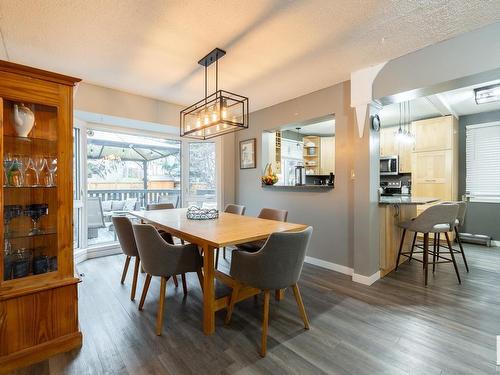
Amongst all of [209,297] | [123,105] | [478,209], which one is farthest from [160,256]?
[478,209]

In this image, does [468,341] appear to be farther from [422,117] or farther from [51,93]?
[422,117]

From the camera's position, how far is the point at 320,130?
232 inches

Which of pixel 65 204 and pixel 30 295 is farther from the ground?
pixel 65 204

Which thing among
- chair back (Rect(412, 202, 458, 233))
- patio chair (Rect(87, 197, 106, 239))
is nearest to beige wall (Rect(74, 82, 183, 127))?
patio chair (Rect(87, 197, 106, 239))

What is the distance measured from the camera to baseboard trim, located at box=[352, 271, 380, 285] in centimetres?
279

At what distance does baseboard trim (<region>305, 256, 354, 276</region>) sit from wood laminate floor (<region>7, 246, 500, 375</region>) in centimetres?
37

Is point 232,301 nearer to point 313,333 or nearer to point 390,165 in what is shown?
point 313,333

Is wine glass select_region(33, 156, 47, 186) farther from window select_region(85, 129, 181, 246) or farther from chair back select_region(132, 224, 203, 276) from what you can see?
window select_region(85, 129, 181, 246)

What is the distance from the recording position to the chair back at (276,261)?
63.1 inches

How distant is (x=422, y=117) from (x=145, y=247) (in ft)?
18.3

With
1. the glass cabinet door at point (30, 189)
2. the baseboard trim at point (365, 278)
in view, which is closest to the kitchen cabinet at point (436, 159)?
the baseboard trim at point (365, 278)

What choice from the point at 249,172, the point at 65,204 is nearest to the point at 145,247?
the point at 65,204

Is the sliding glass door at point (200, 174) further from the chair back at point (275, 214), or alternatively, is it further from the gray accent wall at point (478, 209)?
the gray accent wall at point (478, 209)

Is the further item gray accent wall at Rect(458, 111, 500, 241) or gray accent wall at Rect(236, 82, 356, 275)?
gray accent wall at Rect(458, 111, 500, 241)
